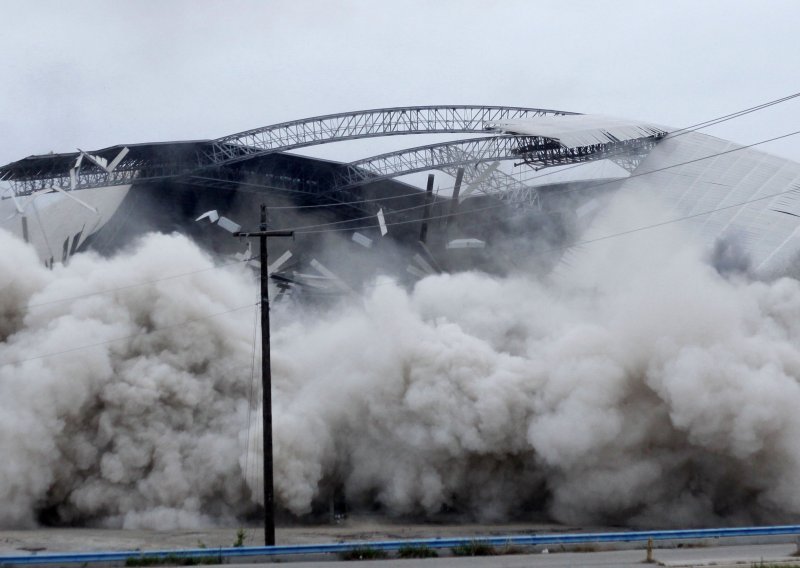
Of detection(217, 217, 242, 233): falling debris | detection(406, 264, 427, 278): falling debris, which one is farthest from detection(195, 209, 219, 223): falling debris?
detection(406, 264, 427, 278): falling debris

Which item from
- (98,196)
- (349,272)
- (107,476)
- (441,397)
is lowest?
(107,476)

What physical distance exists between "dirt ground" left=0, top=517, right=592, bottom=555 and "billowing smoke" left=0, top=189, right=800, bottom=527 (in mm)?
1196

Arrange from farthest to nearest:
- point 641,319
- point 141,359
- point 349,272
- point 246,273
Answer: point 349,272
point 246,273
point 141,359
point 641,319

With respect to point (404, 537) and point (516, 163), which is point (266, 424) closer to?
point (404, 537)

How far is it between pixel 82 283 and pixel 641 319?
18.6 meters

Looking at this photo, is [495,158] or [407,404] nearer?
[407,404]

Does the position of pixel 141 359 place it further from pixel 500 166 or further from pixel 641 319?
pixel 500 166

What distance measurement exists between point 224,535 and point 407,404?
7.05 meters

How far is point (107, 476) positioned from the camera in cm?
3014

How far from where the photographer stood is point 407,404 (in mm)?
30984

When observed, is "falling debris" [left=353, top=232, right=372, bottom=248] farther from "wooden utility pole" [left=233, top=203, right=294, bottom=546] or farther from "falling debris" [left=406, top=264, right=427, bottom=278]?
"wooden utility pole" [left=233, top=203, right=294, bottom=546]

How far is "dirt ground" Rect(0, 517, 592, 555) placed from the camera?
24984 mm

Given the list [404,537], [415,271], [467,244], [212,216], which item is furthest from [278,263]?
[404,537]

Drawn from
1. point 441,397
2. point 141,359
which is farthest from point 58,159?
point 441,397
